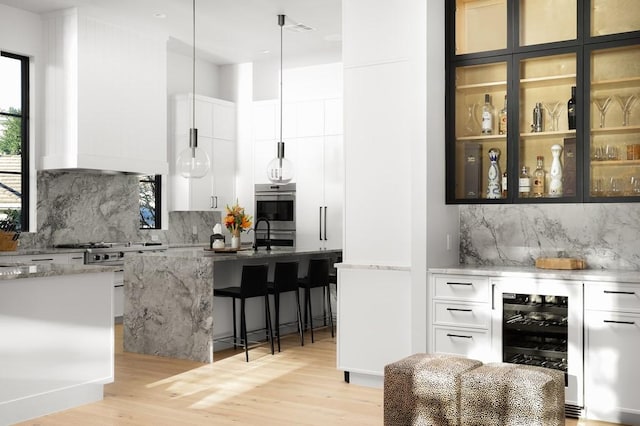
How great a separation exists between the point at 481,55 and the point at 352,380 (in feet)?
8.54

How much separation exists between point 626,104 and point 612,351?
165 cm

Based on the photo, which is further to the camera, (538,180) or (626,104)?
(538,180)

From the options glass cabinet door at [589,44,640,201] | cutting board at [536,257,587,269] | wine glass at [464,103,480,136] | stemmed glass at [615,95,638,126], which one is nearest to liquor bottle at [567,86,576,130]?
glass cabinet door at [589,44,640,201]

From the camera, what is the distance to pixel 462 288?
483 cm

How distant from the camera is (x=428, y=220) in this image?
16.2 feet

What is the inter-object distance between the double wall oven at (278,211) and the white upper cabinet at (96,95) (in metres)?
1.83

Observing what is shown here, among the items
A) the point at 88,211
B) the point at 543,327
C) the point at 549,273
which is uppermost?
the point at 88,211

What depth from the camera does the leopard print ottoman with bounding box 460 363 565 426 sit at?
11.9 ft

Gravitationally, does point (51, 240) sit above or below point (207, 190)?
below

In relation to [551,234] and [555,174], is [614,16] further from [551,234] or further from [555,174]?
[551,234]

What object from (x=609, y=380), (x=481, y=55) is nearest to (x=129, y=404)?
(x=609, y=380)

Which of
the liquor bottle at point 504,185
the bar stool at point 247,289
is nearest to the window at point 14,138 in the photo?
the bar stool at point 247,289

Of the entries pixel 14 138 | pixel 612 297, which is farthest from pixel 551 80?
pixel 14 138

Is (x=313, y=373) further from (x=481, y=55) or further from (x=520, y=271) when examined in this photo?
(x=481, y=55)
